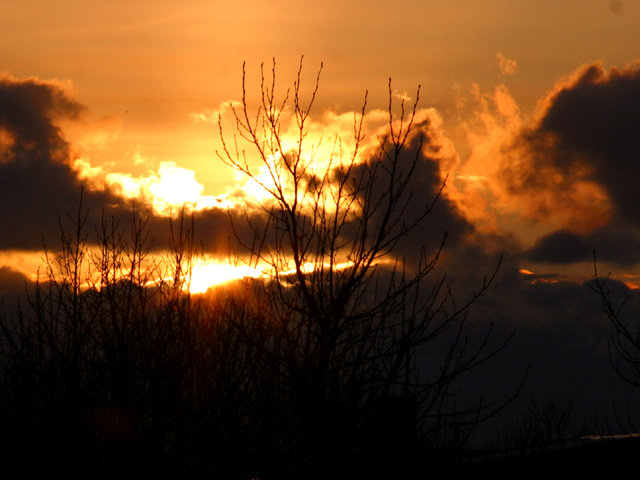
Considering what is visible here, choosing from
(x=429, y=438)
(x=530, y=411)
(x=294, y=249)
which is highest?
(x=294, y=249)

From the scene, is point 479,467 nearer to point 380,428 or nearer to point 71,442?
point 380,428

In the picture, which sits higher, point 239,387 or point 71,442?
point 239,387

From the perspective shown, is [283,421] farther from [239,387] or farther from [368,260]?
[368,260]

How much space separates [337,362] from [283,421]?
4.52ft

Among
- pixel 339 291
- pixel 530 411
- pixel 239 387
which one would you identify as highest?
pixel 339 291

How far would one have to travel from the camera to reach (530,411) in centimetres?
3397

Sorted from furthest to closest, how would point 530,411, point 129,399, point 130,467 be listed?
point 530,411
point 129,399
point 130,467

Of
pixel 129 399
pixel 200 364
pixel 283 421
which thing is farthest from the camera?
pixel 129 399

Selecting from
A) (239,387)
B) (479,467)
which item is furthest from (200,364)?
(479,467)

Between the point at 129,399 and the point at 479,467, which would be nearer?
the point at 479,467

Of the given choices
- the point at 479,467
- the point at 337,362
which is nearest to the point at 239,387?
the point at 337,362

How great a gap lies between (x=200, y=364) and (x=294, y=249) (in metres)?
2.84

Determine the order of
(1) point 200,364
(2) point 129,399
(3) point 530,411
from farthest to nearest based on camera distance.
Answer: (3) point 530,411 → (2) point 129,399 → (1) point 200,364

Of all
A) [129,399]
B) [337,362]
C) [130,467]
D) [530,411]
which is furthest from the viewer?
[530,411]
